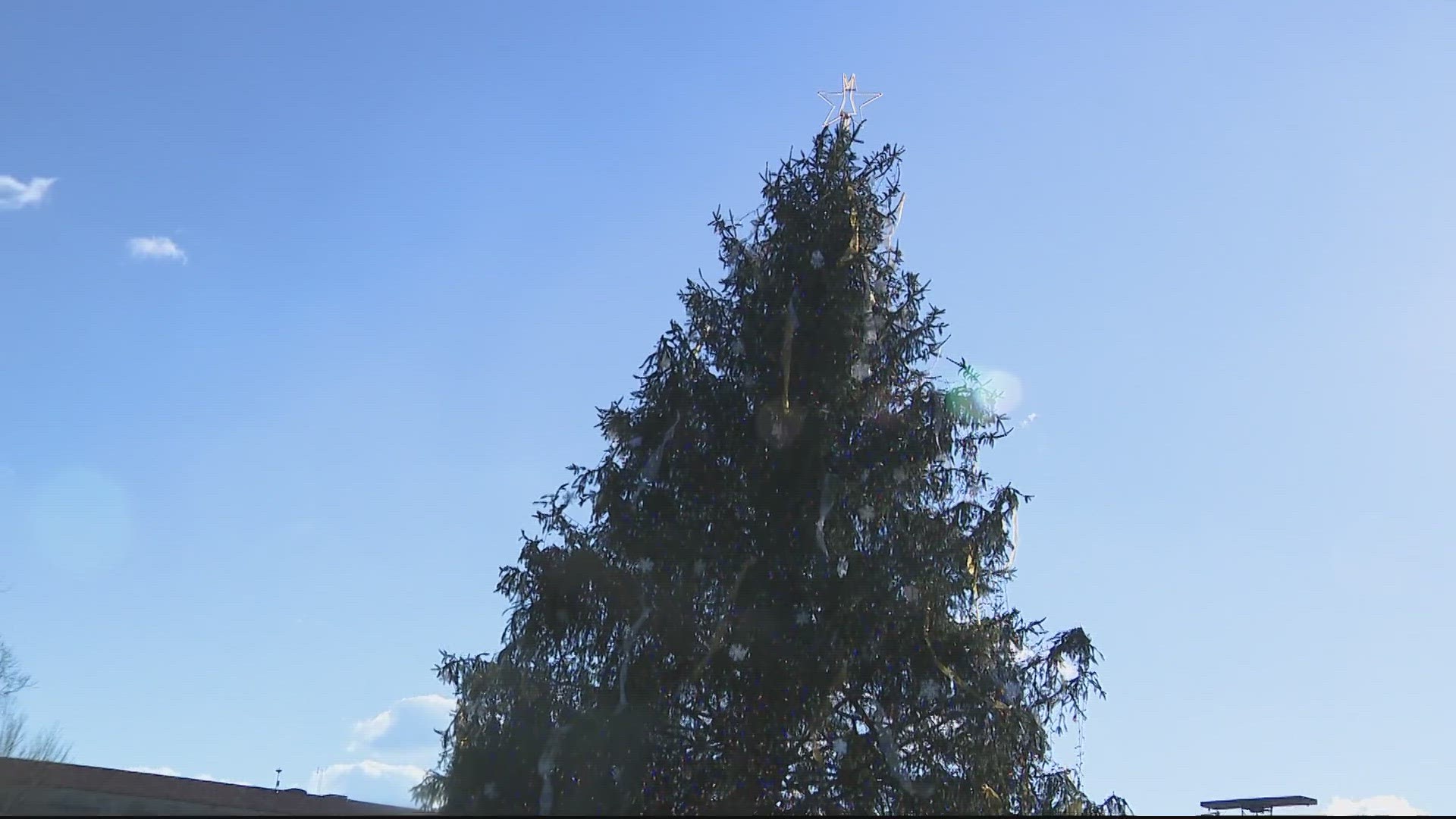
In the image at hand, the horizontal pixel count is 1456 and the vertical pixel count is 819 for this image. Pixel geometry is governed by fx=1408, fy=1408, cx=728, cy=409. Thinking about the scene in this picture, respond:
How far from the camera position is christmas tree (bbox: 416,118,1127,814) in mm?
16531

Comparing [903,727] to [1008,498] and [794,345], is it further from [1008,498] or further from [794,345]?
[794,345]

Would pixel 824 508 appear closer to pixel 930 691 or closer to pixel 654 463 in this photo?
pixel 654 463

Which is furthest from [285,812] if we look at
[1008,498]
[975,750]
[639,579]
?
[1008,498]

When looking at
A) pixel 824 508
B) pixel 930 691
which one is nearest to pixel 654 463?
pixel 824 508

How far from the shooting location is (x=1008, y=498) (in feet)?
60.0

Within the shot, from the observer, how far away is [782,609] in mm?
17297

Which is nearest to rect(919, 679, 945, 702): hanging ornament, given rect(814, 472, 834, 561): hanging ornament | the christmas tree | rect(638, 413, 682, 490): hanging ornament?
the christmas tree

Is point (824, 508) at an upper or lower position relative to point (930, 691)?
upper

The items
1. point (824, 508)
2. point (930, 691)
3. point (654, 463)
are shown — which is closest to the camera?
point (930, 691)

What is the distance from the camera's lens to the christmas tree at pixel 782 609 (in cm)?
1653

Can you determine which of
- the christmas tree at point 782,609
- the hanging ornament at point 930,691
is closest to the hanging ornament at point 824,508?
the christmas tree at point 782,609

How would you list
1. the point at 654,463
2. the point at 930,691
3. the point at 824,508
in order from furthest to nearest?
the point at 654,463
the point at 824,508
the point at 930,691

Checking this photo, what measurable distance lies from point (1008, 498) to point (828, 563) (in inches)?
106

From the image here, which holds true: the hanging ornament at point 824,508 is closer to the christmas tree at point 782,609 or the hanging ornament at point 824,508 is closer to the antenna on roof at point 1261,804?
the christmas tree at point 782,609
